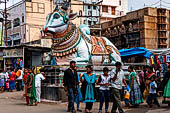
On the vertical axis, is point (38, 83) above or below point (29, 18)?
below

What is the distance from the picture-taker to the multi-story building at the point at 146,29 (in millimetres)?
22156

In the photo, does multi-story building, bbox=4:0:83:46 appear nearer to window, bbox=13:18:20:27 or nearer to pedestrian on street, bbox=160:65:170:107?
window, bbox=13:18:20:27

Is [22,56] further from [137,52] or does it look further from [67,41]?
[137,52]

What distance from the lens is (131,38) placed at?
23531 millimetres

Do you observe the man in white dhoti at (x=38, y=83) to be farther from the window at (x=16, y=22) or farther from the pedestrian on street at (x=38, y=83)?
the window at (x=16, y=22)

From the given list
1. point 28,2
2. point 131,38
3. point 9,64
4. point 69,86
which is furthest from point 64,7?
point 28,2

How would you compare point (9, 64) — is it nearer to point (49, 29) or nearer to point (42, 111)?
point (49, 29)

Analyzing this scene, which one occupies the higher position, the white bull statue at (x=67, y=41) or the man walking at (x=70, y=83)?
the white bull statue at (x=67, y=41)

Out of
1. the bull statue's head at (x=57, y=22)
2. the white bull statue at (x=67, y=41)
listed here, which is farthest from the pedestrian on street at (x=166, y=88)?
the bull statue's head at (x=57, y=22)

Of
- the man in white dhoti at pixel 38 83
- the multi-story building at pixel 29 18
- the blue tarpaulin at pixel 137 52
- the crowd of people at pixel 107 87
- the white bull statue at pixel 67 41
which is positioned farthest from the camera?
the multi-story building at pixel 29 18

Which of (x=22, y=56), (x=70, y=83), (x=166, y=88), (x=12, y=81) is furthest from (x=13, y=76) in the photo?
(x=166, y=88)

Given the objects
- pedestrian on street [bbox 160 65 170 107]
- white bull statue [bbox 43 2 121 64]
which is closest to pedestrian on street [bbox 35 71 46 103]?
white bull statue [bbox 43 2 121 64]

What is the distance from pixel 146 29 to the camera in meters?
22.0

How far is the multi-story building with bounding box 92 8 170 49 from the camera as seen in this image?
22156 millimetres
